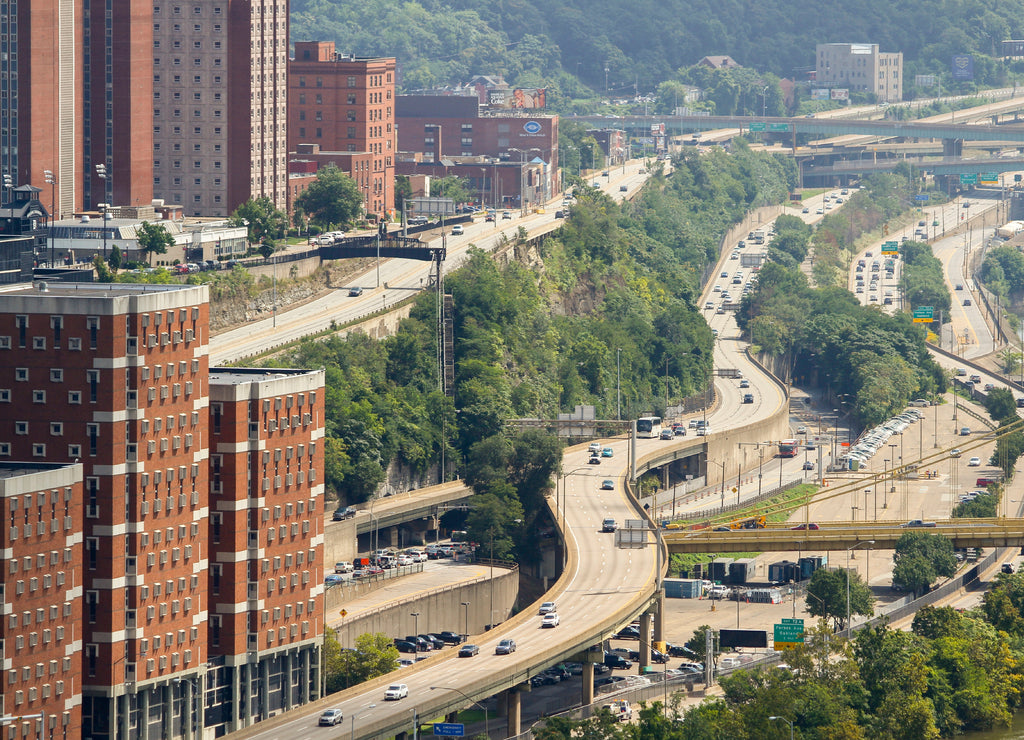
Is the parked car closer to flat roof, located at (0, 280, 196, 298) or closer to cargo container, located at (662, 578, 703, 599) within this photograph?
flat roof, located at (0, 280, 196, 298)

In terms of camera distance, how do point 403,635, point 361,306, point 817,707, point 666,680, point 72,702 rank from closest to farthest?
point 72,702
point 817,707
point 666,680
point 403,635
point 361,306

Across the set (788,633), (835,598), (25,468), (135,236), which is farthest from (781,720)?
(135,236)

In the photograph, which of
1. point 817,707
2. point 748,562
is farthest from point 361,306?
point 817,707

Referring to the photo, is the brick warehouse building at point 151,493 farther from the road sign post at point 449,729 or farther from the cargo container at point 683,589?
the cargo container at point 683,589

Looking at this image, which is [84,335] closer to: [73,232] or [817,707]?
[817,707]

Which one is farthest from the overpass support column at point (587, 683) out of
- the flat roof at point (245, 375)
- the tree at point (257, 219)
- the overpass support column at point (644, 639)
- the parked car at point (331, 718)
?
the tree at point (257, 219)

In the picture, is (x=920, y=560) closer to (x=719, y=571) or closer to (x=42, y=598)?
(x=719, y=571)
